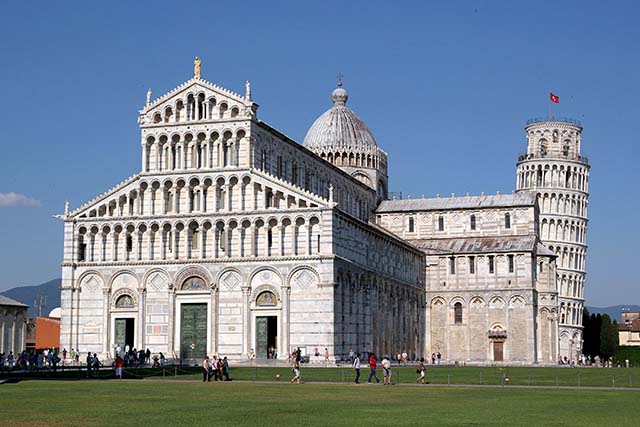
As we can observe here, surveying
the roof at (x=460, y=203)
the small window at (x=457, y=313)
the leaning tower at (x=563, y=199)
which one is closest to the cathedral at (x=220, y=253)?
the small window at (x=457, y=313)

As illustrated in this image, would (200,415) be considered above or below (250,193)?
below

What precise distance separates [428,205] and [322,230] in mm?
36583

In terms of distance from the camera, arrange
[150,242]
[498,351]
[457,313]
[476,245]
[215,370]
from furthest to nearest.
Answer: [476,245]
[457,313]
[498,351]
[150,242]
[215,370]

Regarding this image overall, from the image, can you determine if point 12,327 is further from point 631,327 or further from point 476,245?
point 631,327

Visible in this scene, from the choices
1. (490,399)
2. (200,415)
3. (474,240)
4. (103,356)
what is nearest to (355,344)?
(103,356)

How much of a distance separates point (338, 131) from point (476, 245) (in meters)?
19.3

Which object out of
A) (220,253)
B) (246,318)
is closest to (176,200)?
(220,253)

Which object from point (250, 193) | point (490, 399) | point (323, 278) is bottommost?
point (490, 399)

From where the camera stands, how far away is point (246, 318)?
72.2 m

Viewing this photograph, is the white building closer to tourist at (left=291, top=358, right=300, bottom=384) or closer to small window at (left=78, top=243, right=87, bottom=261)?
small window at (left=78, top=243, right=87, bottom=261)

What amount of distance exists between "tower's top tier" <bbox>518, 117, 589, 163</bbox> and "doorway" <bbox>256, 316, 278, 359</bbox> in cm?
7033

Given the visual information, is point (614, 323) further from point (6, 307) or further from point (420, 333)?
point (6, 307)

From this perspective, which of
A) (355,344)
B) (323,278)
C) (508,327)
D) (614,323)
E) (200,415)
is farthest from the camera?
(614,323)

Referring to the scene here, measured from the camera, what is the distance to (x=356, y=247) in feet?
255
